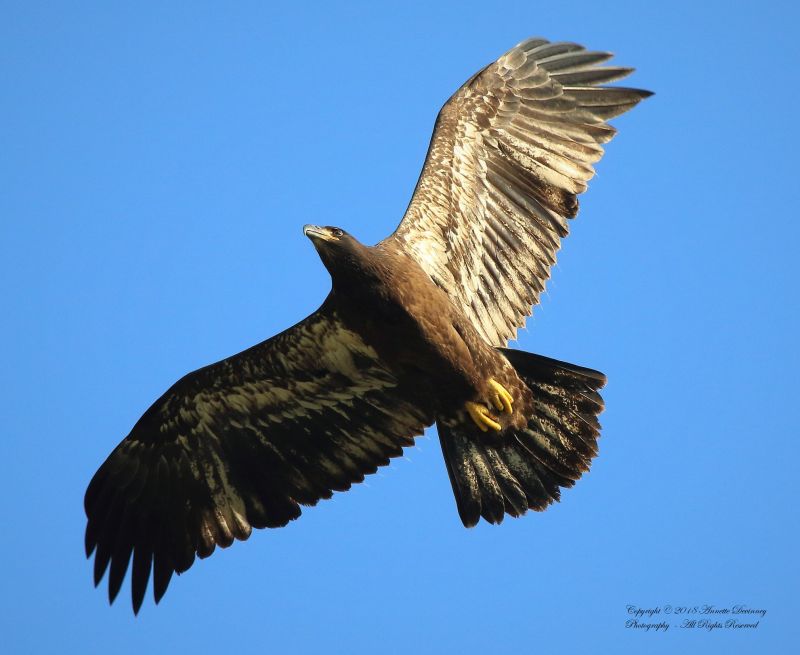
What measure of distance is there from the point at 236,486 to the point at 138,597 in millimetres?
1156

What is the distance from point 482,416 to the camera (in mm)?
8242

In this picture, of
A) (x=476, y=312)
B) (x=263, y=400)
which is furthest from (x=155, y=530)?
(x=476, y=312)

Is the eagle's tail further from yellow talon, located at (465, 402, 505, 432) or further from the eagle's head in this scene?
the eagle's head

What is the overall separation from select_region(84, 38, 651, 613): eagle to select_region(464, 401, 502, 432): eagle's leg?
0.01 meters

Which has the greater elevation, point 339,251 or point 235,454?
point 339,251

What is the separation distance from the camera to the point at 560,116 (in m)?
9.18

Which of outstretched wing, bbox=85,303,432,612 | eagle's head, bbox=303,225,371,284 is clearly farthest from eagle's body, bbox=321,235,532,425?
outstretched wing, bbox=85,303,432,612

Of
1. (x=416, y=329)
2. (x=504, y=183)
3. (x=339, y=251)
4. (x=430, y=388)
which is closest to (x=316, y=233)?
(x=339, y=251)

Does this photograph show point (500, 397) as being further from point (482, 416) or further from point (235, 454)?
point (235, 454)

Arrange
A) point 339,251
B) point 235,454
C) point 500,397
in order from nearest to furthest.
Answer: point 339,251 → point 500,397 → point 235,454

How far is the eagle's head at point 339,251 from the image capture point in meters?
7.69

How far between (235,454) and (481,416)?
78.1 inches

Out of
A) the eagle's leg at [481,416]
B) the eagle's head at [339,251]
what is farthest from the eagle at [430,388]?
the eagle's head at [339,251]

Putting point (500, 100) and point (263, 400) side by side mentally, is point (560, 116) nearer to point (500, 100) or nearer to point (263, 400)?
point (500, 100)
